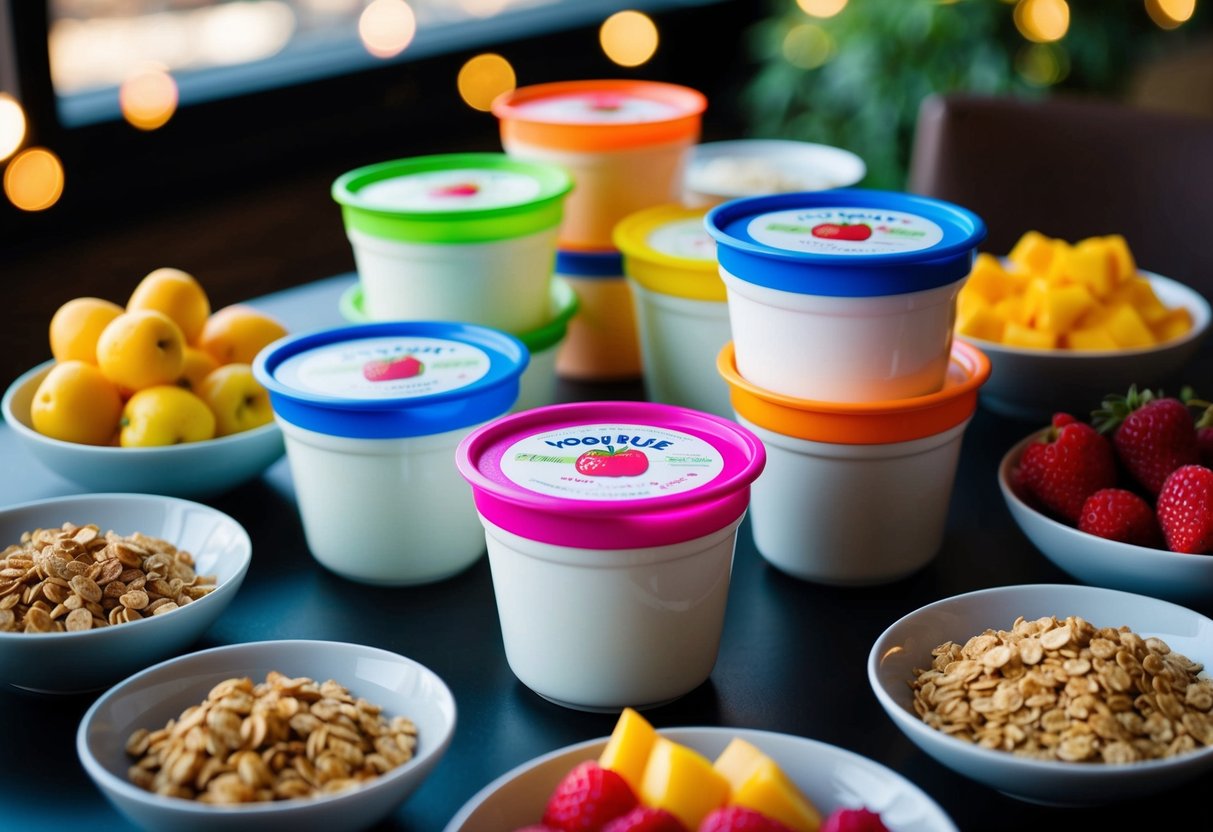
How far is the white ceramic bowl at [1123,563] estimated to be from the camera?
1.06 meters

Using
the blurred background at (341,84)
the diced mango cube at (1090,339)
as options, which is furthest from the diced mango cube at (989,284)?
the blurred background at (341,84)

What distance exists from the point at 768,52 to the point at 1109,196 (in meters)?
2.14

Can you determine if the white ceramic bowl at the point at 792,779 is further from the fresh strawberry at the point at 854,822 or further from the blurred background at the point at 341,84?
the blurred background at the point at 341,84

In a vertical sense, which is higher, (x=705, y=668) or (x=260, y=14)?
(x=260, y=14)

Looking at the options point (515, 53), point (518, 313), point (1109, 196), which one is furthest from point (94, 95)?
point (1109, 196)

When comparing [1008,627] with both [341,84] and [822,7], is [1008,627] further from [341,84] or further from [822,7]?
[822,7]

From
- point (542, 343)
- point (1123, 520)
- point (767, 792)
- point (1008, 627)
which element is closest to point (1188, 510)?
point (1123, 520)

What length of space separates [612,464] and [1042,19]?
298cm

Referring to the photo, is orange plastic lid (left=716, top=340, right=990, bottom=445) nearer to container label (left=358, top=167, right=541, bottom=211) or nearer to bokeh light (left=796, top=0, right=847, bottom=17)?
container label (left=358, top=167, right=541, bottom=211)

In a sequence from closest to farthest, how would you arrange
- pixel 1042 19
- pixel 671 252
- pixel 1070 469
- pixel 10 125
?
pixel 1070 469 → pixel 671 252 → pixel 10 125 → pixel 1042 19

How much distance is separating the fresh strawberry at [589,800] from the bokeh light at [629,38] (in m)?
3.49

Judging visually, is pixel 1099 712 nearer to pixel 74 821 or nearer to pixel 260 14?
pixel 74 821

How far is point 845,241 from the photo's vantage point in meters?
1.15

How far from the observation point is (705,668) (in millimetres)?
1007
